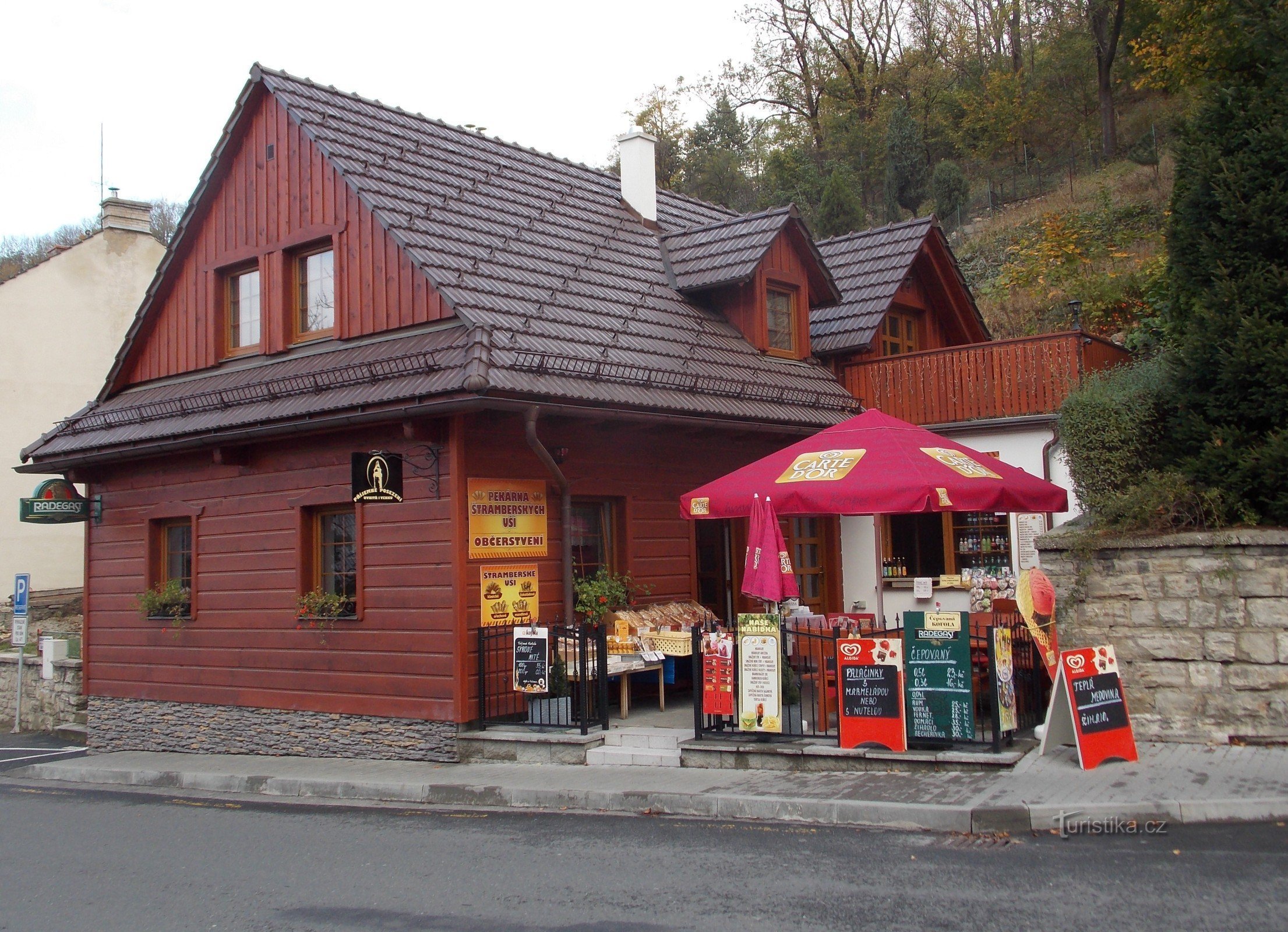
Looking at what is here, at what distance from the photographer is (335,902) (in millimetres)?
6676

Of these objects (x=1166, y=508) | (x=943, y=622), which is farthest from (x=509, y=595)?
(x=1166, y=508)

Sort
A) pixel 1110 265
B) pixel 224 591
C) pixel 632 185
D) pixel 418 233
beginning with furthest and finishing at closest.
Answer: pixel 1110 265, pixel 632 185, pixel 224 591, pixel 418 233

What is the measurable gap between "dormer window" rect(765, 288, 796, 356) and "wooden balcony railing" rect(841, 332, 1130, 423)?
106 cm

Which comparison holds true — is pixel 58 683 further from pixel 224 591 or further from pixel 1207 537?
pixel 1207 537

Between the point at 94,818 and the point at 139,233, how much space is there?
22.6 meters

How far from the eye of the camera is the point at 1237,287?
10117 millimetres

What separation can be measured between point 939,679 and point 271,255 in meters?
9.66

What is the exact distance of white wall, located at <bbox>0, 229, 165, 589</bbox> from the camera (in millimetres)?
26906

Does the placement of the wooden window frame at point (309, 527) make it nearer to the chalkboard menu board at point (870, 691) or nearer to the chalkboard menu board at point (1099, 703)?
the chalkboard menu board at point (870, 691)

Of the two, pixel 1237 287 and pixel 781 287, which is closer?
pixel 1237 287

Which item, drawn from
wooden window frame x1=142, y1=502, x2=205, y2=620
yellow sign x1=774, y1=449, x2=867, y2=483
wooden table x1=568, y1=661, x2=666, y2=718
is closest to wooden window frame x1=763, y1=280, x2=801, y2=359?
yellow sign x1=774, y1=449, x2=867, y2=483

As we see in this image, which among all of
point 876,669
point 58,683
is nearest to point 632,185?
point 876,669

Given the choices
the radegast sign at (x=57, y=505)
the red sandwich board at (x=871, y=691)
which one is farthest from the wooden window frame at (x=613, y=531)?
the radegast sign at (x=57, y=505)

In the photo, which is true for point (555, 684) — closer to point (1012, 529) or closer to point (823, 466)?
point (823, 466)
